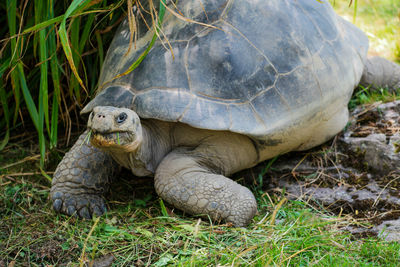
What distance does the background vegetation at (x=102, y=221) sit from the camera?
2311 millimetres

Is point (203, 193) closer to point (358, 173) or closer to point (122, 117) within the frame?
point (122, 117)

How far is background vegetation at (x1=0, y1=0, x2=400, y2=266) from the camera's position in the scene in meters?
2.31

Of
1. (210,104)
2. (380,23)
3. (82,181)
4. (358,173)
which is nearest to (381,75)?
(358,173)

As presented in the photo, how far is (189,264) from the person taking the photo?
2.21 m

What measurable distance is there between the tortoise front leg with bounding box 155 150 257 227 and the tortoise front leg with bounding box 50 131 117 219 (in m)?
0.42

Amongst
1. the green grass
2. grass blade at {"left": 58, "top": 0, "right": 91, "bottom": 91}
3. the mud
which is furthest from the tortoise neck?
the green grass

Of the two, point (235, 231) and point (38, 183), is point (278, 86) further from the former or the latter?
point (38, 183)

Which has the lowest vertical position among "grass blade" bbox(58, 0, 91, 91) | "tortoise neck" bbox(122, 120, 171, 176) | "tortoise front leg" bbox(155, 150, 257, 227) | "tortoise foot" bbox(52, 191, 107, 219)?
"tortoise foot" bbox(52, 191, 107, 219)

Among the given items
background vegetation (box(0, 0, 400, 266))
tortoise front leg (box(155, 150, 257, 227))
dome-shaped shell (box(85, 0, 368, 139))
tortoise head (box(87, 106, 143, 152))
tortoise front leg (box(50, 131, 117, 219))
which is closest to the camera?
background vegetation (box(0, 0, 400, 266))

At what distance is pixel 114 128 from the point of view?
8.02ft

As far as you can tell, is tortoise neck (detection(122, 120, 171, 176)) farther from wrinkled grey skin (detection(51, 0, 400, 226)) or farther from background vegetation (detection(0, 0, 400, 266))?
background vegetation (detection(0, 0, 400, 266))

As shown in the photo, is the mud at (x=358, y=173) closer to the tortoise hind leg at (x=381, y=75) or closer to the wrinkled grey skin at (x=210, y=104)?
the wrinkled grey skin at (x=210, y=104)

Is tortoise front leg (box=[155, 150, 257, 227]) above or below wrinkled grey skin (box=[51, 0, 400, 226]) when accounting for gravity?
below

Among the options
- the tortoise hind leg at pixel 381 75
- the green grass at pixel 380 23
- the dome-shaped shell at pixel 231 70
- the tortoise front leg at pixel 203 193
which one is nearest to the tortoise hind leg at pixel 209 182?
the tortoise front leg at pixel 203 193
